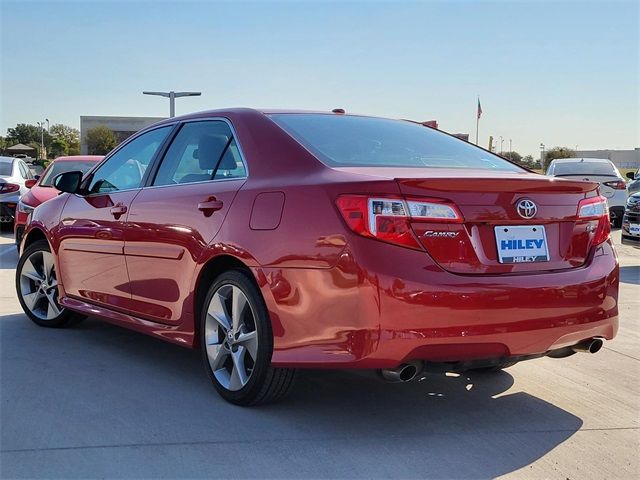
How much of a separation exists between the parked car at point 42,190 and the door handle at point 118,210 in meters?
4.12

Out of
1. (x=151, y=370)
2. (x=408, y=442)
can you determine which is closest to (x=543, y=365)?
(x=408, y=442)

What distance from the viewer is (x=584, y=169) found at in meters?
14.7

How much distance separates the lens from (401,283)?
10.3 feet

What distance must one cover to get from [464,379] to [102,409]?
2176 mm

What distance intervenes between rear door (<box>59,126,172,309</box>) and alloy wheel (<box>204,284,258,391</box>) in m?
1.01

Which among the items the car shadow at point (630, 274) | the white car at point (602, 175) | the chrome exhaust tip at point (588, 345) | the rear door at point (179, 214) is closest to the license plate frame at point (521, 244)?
the chrome exhaust tip at point (588, 345)

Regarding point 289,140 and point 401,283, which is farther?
point 289,140

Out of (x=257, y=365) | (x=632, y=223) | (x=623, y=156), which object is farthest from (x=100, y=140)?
(x=257, y=365)

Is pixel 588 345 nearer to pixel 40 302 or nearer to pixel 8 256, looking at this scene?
pixel 40 302

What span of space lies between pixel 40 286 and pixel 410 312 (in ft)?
12.6

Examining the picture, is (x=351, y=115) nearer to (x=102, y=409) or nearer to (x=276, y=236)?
(x=276, y=236)

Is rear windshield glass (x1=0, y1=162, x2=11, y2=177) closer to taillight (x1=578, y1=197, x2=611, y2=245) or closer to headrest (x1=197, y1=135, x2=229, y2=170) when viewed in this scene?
headrest (x1=197, y1=135, x2=229, y2=170)

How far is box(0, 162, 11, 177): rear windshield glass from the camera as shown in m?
13.8

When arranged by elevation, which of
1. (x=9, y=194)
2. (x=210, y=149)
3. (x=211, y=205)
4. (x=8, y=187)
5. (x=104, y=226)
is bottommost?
(x=9, y=194)
